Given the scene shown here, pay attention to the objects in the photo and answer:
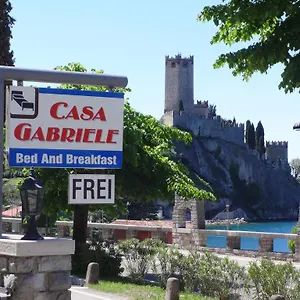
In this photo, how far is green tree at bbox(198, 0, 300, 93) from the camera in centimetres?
1000

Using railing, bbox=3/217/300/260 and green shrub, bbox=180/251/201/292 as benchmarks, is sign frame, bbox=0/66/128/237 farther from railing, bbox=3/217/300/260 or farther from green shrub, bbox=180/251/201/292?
railing, bbox=3/217/300/260

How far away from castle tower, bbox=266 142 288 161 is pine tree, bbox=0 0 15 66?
146 m

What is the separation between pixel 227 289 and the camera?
14.7m

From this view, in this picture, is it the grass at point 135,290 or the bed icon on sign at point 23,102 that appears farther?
the grass at point 135,290

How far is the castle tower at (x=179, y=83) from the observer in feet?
479

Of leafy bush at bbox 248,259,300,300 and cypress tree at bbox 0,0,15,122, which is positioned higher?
cypress tree at bbox 0,0,15,122

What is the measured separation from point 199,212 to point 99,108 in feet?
59.3

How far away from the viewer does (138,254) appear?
60.3ft

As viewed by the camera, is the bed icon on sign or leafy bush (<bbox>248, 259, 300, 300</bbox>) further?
leafy bush (<bbox>248, 259, 300, 300</bbox>)

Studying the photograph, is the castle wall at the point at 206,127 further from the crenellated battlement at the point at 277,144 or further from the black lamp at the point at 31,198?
the black lamp at the point at 31,198

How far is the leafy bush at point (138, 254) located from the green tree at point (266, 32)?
26.9 feet

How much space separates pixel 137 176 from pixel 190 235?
8968mm

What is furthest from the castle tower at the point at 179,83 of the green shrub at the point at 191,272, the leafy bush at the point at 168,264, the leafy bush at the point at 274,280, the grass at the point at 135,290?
the leafy bush at the point at 274,280

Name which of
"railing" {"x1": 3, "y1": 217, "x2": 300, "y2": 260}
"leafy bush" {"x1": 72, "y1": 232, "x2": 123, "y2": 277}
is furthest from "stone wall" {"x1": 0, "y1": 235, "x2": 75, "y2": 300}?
"railing" {"x1": 3, "y1": 217, "x2": 300, "y2": 260}
